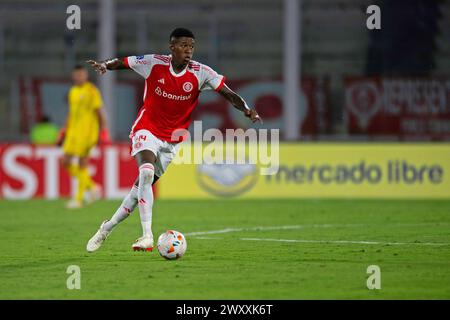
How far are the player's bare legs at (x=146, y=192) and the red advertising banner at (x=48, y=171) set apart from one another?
30.0 ft

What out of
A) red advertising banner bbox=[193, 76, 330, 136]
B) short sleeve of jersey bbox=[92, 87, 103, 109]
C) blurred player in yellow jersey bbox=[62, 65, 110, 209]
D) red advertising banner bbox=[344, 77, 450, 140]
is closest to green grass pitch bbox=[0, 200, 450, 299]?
blurred player in yellow jersey bbox=[62, 65, 110, 209]

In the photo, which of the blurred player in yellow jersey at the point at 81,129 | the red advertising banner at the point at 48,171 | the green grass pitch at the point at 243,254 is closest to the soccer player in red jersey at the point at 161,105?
the green grass pitch at the point at 243,254

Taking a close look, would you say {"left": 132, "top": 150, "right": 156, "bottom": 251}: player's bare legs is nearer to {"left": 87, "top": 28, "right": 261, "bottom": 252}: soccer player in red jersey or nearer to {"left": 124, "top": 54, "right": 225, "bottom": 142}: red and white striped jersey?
{"left": 87, "top": 28, "right": 261, "bottom": 252}: soccer player in red jersey

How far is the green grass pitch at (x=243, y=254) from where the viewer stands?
883 centimetres

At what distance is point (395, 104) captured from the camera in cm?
2298

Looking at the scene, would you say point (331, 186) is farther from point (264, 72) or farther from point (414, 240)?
point (414, 240)

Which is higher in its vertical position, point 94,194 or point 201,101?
point 201,101

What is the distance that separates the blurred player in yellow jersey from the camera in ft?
62.1

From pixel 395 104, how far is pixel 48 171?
7598mm
